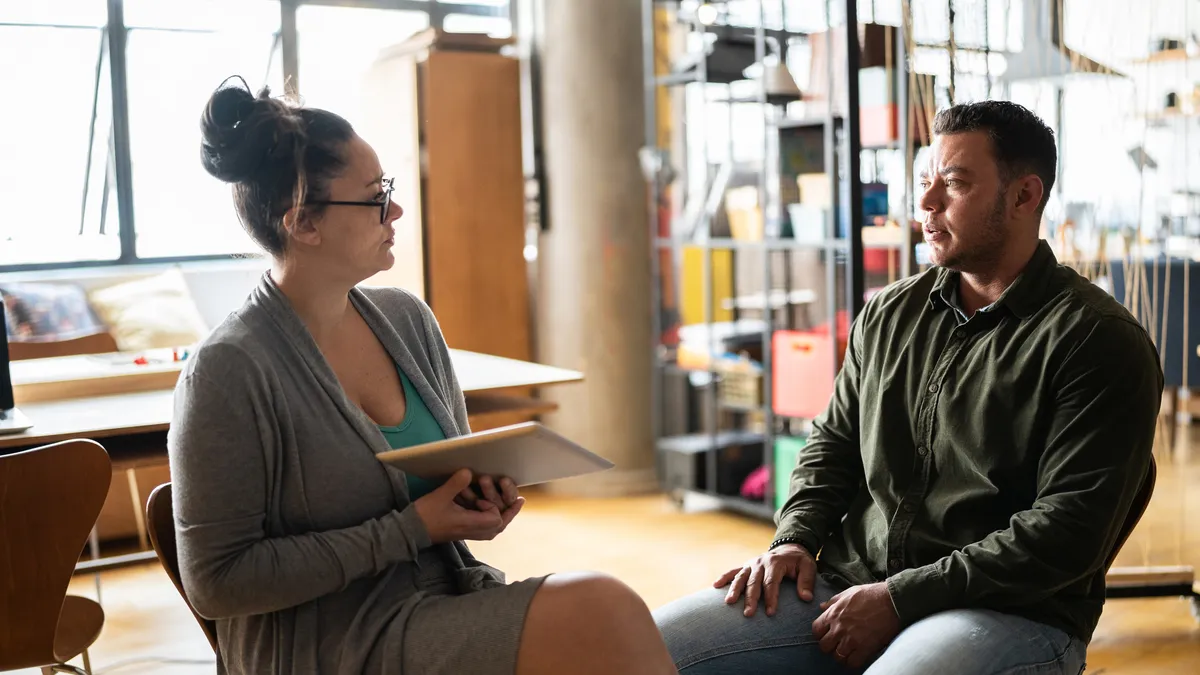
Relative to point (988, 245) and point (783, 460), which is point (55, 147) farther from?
point (988, 245)

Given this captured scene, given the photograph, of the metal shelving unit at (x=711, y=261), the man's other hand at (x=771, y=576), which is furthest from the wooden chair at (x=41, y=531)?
the metal shelving unit at (x=711, y=261)

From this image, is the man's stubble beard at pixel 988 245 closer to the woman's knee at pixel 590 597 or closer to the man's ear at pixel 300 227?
the woman's knee at pixel 590 597

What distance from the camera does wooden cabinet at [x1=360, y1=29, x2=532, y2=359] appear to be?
5434 millimetres

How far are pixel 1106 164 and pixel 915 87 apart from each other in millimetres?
844

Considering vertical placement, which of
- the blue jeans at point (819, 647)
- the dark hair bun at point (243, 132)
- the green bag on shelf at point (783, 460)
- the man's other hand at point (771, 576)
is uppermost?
the dark hair bun at point (243, 132)

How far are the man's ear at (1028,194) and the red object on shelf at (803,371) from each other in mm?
2465

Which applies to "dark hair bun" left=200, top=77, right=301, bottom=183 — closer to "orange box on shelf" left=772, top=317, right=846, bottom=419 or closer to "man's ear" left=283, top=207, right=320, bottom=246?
"man's ear" left=283, top=207, right=320, bottom=246

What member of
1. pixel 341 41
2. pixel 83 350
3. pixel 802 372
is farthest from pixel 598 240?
pixel 83 350

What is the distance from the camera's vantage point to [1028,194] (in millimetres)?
2010

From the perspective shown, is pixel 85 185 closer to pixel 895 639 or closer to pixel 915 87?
pixel 915 87

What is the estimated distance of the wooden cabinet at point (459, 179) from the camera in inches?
214

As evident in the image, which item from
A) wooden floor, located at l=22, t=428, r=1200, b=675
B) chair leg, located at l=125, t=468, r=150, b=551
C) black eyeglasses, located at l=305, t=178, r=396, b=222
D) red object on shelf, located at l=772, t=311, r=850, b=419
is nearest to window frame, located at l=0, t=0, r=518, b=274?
chair leg, located at l=125, t=468, r=150, b=551

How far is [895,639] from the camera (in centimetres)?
182

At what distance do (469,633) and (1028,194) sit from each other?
119 centimetres
